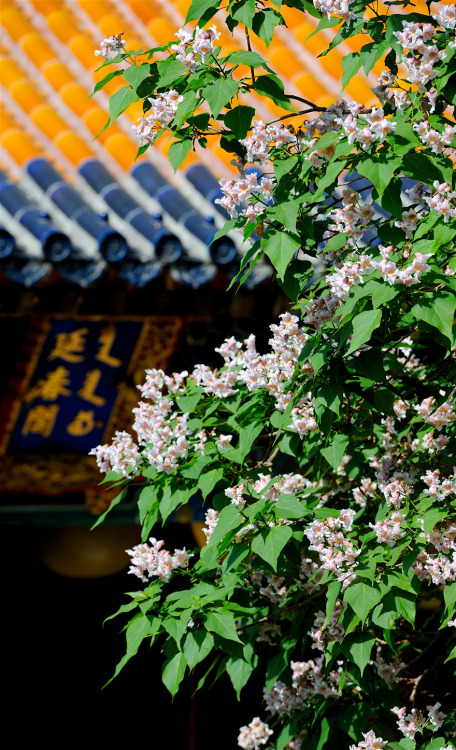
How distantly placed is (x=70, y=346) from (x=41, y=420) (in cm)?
48

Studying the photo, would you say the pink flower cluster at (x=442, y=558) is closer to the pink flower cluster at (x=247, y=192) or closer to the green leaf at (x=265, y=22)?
the pink flower cluster at (x=247, y=192)

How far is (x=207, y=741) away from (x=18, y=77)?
4.66 metres

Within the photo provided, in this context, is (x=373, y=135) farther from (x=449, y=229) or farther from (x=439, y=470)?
(x=439, y=470)

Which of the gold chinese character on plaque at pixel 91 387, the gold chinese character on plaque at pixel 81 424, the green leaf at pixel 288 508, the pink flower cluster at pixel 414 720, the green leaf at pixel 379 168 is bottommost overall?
the pink flower cluster at pixel 414 720

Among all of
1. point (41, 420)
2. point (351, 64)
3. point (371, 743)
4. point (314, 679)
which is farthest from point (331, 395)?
point (41, 420)

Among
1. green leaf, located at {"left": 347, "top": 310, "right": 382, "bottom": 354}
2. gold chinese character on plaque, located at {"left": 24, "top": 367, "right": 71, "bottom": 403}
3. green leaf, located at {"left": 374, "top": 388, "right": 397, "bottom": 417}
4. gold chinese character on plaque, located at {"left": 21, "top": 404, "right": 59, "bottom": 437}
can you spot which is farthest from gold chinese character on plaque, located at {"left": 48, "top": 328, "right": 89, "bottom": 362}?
green leaf, located at {"left": 347, "top": 310, "right": 382, "bottom": 354}

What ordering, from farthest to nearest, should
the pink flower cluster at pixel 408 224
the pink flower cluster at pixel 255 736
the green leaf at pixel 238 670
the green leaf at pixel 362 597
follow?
the pink flower cluster at pixel 255 736
the green leaf at pixel 238 670
the pink flower cluster at pixel 408 224
the green leaf at pixel 362 597

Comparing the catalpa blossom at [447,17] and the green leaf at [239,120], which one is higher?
the catalpa blossom at [447,17]

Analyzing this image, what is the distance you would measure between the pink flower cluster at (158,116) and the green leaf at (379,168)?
56 cm

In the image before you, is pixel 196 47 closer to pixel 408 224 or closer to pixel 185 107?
pixel 185 107

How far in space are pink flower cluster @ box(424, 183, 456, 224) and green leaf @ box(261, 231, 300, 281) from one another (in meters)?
0.35

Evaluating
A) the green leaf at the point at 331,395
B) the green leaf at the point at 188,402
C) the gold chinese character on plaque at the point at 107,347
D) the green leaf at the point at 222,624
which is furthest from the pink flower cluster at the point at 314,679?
the gold chinese character on plaque at the point at 107,347

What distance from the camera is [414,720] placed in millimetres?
2730

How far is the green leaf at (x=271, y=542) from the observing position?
2455 mm
